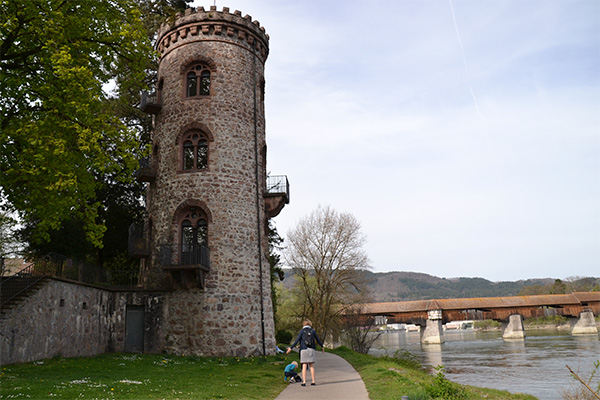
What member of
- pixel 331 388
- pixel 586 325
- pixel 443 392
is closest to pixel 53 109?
pixel 331 388

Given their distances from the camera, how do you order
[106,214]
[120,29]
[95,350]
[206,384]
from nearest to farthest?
[206,384] < [120,29] < [95,350] < [106,214]

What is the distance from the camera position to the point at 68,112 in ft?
43.4

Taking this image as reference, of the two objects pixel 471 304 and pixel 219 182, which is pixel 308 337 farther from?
pixel 471 304

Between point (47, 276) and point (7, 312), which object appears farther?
point (47, 276)

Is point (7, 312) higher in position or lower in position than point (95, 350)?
higher

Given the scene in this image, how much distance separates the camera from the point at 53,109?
13.1 meters

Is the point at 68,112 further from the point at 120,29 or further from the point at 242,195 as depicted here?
the point at 242,195

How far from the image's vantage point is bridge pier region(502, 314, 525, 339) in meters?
54.5

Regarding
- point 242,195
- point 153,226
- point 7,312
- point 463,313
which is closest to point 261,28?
point 242,195

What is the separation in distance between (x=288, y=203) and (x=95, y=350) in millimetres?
10727

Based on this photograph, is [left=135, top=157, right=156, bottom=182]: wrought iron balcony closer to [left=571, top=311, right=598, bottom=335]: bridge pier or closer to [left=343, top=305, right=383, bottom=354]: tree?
[left=343, top=305, right=383, bottom=354]: tree

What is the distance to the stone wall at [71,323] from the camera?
13594mm

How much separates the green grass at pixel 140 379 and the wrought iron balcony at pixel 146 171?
850 cm

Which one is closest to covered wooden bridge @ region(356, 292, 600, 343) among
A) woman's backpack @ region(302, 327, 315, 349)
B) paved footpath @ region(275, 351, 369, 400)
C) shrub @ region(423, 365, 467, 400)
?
paved footpath @ region(275, 351, 369, 400)
